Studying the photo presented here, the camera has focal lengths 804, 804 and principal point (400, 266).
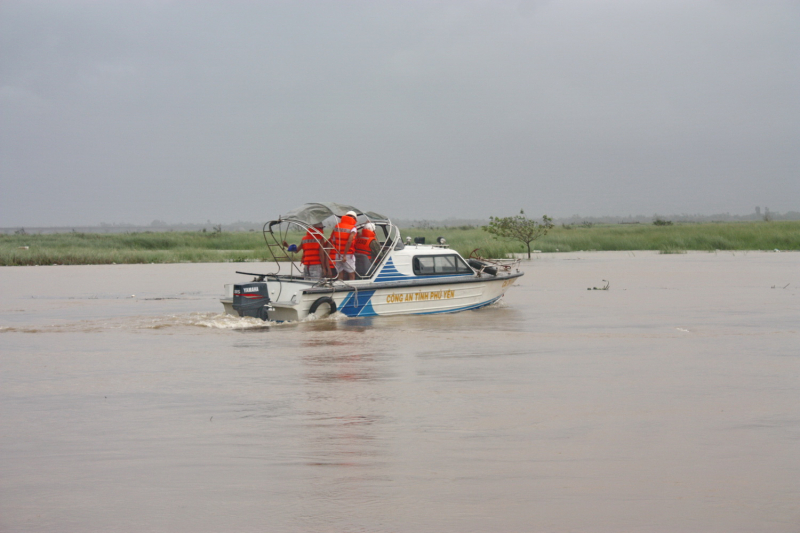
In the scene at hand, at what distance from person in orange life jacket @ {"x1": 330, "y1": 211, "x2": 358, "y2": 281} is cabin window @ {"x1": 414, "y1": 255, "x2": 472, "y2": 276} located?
1.37 meters

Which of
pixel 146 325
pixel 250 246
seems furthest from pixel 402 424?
pixel 250 246

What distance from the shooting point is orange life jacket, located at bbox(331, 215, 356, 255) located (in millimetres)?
15398

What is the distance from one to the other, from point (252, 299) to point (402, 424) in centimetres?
784

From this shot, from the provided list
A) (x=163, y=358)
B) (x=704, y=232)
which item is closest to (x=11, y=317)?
(x=163, y=358)

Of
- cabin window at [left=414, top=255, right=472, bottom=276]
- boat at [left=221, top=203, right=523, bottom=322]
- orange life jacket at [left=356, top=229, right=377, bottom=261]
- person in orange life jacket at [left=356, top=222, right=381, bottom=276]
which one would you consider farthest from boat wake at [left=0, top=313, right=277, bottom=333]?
cabin window at [left=414, top=255, right=472, bottom=276]

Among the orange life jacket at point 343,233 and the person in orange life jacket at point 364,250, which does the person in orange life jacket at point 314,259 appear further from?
the person in orange life jacket at point 364,250

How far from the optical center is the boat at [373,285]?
1491cm

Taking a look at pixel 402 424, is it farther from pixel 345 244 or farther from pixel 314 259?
pixel 314 259

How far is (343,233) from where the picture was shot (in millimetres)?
15430

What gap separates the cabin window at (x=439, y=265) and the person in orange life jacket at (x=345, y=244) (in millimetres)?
1372

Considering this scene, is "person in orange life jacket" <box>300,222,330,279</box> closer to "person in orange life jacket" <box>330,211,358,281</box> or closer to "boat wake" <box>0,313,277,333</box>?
"person in orange life jacket" <box>330,211,358,281</box>

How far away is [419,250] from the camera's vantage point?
16422mm

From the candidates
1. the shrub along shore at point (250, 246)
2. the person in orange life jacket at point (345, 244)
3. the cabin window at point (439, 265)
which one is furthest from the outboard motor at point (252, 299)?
the shrub along shore at point (250, 246)

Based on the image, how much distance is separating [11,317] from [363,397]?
10942 millimetres
